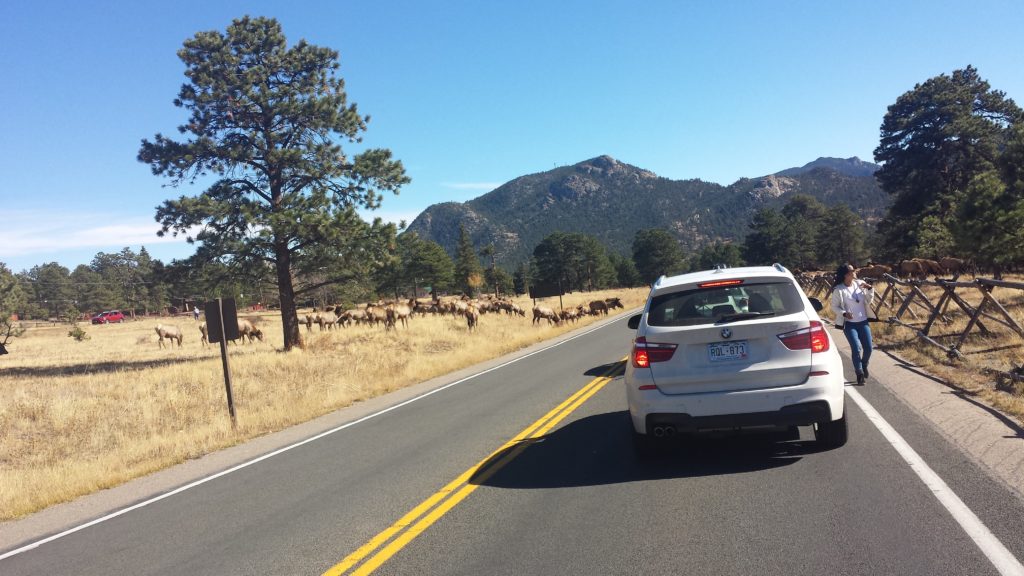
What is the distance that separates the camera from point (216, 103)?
26.5 m

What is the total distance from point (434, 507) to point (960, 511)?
430cm

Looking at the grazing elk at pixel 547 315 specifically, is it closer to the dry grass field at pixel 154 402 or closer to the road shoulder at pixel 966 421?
the dry grass field at pixel 154 402

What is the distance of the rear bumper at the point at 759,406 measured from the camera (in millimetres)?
6020

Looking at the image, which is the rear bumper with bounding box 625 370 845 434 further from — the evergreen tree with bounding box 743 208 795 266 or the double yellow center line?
the evergreen tree with bounding box 743 208 795 266

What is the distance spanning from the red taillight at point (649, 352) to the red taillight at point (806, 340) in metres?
1.05

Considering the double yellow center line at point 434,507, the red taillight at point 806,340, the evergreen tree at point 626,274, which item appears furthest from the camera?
the evergreen tree at point 626,274

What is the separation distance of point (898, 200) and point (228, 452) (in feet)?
252

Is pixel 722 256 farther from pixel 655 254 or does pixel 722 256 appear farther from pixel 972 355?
pixel 972 355

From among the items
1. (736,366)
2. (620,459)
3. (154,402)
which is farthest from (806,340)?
(154,402)

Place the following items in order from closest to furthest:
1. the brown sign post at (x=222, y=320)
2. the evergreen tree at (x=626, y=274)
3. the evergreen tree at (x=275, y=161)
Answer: the brown sign post at (x=222, y=320) < the evergreen tree at (x=275, y=161) < the evergreen tree at (x=626, y=274)

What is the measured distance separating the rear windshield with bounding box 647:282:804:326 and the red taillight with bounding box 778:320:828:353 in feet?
0.74

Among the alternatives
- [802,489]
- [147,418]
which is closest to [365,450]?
[802,489]

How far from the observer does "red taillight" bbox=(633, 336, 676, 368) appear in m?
6.35

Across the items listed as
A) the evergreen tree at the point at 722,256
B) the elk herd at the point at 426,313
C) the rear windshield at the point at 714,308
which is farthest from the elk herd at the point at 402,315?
the evergreen tree at the point at 722,256
